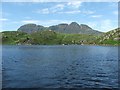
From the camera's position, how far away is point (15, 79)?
58500 millimetres

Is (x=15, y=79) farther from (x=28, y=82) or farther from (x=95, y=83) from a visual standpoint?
(x=95, y=83)

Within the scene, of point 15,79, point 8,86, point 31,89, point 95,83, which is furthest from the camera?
point 15,79

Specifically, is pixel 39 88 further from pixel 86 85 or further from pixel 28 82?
pixel 86 85

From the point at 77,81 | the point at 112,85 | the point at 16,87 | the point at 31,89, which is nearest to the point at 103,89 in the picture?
the point at 112,85

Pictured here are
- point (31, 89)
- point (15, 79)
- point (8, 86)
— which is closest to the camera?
point (31, 89)

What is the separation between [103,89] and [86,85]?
4934 mm

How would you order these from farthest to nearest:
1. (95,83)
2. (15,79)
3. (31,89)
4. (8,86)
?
(15,79) < (95,83) < (8,86) < (31,89)

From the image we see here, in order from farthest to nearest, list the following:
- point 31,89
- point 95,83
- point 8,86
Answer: point 95,83 → point 8,86 → point 31,89

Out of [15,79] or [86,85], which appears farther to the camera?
[15,79]

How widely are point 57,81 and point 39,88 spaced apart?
927cm

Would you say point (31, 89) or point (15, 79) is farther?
point (15, 79)

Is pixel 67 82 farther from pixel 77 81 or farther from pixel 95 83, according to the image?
pixel 95 83

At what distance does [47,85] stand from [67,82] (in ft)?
20.2

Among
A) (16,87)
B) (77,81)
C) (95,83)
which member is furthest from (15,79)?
(95,83)
